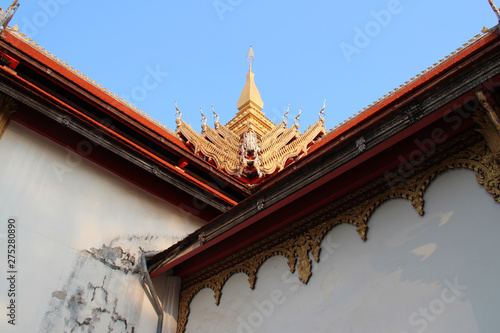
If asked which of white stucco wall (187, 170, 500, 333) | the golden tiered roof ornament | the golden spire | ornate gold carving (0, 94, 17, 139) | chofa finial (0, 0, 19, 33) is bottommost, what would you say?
white stucco wall (187, 170, 500, 333)

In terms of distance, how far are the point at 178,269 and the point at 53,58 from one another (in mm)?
3527

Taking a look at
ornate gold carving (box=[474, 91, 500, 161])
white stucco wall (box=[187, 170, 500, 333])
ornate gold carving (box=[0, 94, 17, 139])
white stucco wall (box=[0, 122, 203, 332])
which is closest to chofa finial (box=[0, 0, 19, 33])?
ornate gold carving (box=[0, 94, 17, 139])

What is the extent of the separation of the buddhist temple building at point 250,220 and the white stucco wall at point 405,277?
10 millimetres

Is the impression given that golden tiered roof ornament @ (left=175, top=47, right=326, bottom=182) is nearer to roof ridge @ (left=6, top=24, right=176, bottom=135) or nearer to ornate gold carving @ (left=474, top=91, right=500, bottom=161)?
roof ridge @ (left=6, top=24, right=176, bottom=135)

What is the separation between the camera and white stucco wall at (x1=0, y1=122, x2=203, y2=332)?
187 inches

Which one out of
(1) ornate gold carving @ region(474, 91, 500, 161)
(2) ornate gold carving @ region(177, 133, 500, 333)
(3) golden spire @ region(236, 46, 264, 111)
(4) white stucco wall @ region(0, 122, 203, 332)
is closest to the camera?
(1) ornate gold carving @ region(474, 91, 500, 161)

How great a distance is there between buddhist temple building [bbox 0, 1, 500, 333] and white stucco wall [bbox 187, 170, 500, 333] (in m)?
0.01

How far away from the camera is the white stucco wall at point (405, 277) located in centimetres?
333

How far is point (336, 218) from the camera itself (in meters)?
4.48

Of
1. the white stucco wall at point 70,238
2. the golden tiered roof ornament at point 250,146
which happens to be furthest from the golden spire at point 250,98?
the white stucco wall at point 70,238

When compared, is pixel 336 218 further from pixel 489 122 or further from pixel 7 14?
pixel 7 14

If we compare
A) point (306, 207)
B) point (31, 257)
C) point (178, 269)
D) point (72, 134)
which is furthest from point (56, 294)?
point (306, 207)

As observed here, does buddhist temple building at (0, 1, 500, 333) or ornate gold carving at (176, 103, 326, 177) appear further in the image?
ornate gold carving at (176, 103, 326, 177)

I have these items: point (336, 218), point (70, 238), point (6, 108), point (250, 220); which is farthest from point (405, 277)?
point (6, 108)
